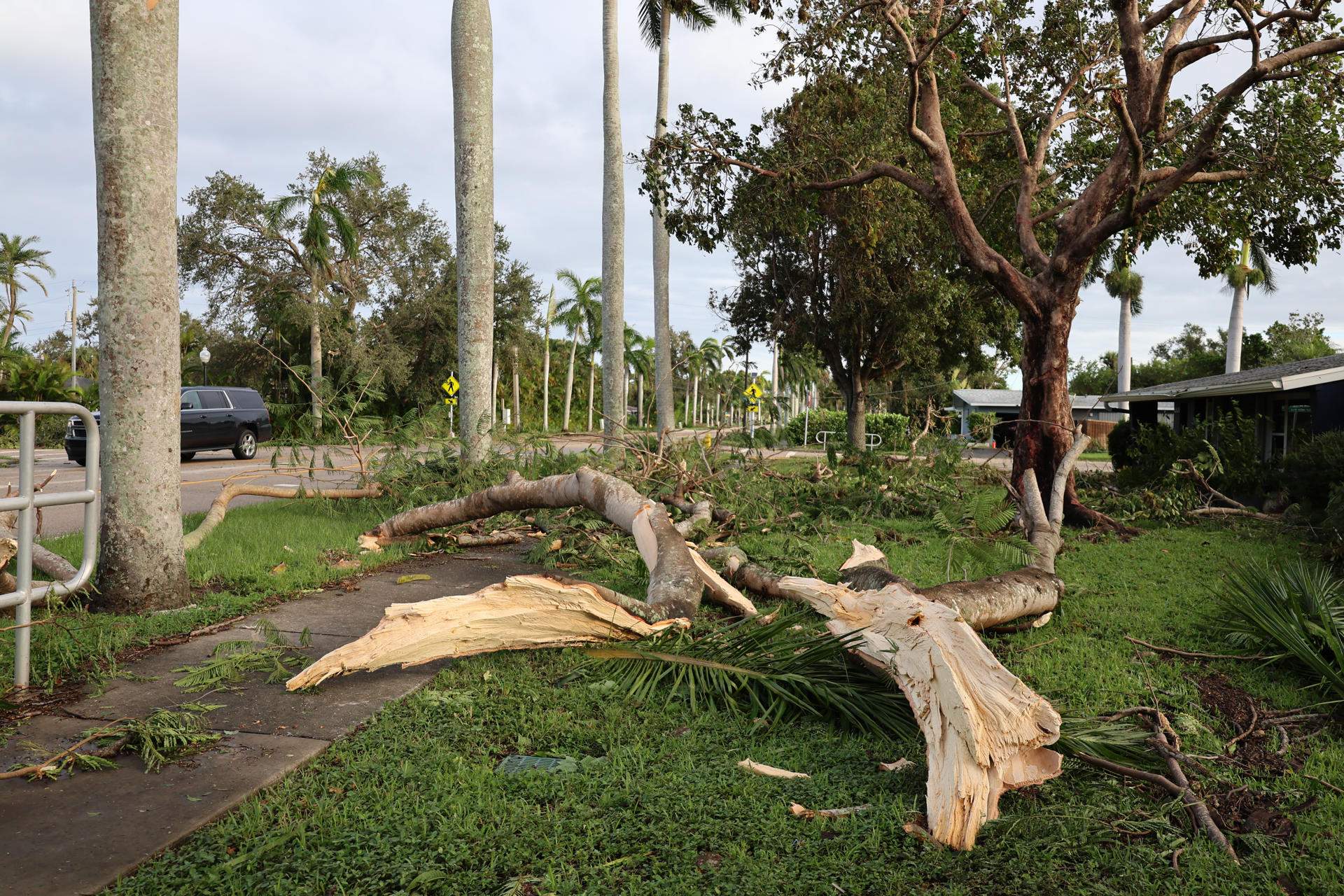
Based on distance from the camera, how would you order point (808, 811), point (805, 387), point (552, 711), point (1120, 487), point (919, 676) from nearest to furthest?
point (808, 811)
point (919, 676)
point (552, 711)
point (1120, 487)
point (805, 387)

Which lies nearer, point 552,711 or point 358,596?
point 552,711

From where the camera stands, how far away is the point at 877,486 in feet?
39.4

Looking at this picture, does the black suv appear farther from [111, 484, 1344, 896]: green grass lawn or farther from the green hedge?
[111, 484, 1344, 896]: green grass lawn

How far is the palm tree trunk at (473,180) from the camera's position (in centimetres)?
1097

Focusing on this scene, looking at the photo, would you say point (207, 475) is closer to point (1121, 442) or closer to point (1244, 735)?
point (1244, 735)

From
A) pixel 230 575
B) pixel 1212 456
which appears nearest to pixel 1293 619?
pixel 230 575

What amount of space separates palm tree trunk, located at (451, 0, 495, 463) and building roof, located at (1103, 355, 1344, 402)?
1234 cm

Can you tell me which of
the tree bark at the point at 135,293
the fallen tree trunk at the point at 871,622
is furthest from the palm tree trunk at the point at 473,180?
the tree bark at the point at 135,293

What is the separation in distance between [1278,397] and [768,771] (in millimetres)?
18037

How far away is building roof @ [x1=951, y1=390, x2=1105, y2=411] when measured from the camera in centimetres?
5205

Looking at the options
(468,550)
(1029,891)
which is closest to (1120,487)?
(468,550)

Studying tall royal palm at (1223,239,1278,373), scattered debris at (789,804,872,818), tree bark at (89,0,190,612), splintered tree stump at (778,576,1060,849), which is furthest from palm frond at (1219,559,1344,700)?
tall royal palm at (1223,239,1278,373)

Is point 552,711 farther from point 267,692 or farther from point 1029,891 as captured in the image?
point 1029,891

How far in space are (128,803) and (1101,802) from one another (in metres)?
3.34
